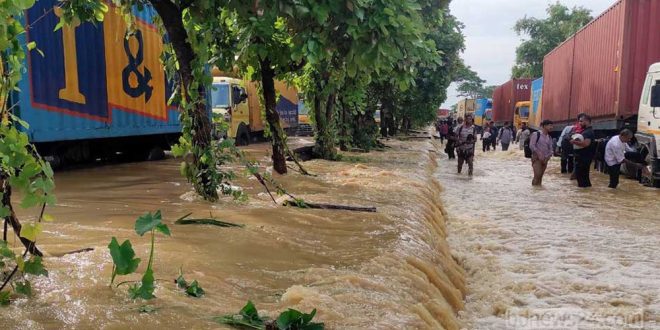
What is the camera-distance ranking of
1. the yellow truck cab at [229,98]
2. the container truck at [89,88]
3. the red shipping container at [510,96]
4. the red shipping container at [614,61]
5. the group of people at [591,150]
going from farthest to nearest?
the red shipping container at [510,96] < the yellow truck cab at [229,98] < the red shipping container at [614,61] < the group of people at [591,150] < the container truck at [89,88]

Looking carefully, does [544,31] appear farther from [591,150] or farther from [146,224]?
[146,224]

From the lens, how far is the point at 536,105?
27.2 m

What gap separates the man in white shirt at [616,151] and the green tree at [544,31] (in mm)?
33729

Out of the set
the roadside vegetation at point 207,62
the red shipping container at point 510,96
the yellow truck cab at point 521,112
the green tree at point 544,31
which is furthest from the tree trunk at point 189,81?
the green tree at point 544,31

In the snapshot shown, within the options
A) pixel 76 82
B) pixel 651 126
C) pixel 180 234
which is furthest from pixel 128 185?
pixel 651 126

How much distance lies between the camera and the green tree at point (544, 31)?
43406mm

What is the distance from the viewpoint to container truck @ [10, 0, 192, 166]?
29.8 feet

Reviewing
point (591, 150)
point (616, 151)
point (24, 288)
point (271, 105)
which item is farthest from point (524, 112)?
point (24, 288)

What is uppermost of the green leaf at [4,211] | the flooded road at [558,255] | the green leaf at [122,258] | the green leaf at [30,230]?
the green leaf at [4,211]

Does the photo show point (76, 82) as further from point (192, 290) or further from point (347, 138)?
point (347, 138)

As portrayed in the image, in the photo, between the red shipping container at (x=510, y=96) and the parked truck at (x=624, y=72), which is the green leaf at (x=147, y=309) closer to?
the parked truck at (x=624, y=72)

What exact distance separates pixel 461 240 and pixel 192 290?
5.30m

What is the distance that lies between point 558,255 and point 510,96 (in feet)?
99.4

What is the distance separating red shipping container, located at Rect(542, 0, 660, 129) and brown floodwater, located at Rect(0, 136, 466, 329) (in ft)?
24.2
